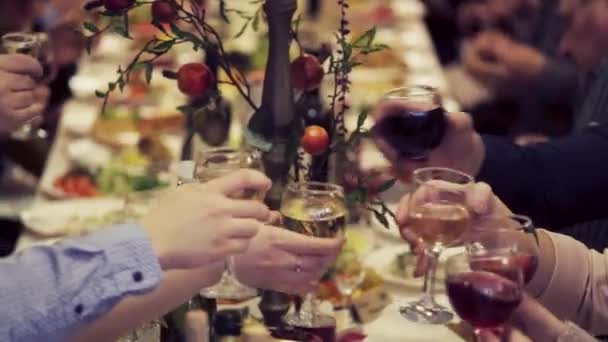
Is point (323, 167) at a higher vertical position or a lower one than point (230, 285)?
higher

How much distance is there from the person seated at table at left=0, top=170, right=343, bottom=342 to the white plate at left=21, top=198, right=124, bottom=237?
0.96 m

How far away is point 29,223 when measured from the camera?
88.4 inches

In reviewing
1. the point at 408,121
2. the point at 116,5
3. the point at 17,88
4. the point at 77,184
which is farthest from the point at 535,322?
the point at 77,184

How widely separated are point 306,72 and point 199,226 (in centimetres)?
49

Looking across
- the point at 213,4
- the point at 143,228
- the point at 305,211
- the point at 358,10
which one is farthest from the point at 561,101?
the point at 143,228

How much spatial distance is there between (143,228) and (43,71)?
2.95ft

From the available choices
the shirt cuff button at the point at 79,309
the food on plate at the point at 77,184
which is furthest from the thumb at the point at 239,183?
the food on plate at the point at 77,184

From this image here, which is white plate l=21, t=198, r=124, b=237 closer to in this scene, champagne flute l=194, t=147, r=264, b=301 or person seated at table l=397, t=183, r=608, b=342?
champagne flute l=194, t=147, r=264, b=301

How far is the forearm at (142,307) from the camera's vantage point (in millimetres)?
1257

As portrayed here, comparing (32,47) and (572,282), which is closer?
(572,282)

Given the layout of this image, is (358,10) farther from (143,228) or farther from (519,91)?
(143,228)

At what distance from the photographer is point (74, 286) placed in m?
1.24

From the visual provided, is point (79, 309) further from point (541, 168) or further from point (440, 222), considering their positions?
point (541, 168)

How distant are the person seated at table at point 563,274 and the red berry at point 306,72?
25 centimetres
